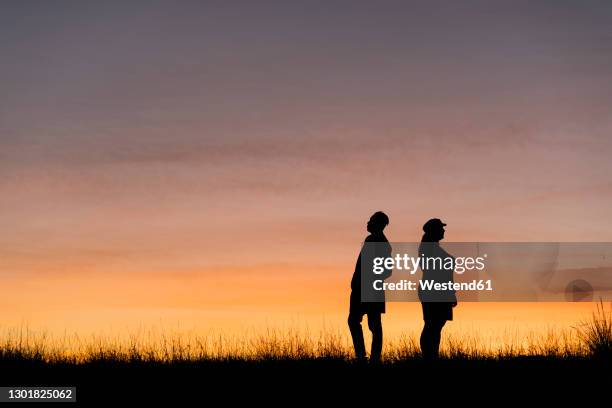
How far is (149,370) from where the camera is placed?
1262cm

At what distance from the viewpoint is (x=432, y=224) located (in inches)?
485

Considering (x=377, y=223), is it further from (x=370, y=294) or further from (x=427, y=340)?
(x=427, y=340)

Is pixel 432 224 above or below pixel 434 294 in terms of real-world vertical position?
above

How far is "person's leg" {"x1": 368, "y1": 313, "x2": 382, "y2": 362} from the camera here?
12.5m

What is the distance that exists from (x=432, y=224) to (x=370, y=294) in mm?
1482

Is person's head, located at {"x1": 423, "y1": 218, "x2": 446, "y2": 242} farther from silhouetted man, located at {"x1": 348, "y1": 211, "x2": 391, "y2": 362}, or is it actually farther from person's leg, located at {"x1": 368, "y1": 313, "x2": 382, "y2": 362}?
person's leg, located at {"x1": 368, "y1": 313, "x2": 382, "y2": 362}

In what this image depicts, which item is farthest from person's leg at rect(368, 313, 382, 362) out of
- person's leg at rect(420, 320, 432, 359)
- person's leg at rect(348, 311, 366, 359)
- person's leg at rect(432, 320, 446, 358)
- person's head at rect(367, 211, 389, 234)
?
person's head at rect(367, 211, 389, 234)

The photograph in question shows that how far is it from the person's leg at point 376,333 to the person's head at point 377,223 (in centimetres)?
137

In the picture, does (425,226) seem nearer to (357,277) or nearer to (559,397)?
(357,277)

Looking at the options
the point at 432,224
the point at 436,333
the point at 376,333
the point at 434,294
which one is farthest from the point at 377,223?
the point at 436,333

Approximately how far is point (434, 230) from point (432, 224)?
0.33 feet

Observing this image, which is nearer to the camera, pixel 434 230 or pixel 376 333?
pixel 434 230

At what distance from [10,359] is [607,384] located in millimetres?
10498

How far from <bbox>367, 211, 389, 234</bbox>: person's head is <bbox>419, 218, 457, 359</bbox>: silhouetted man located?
0.66 metres
